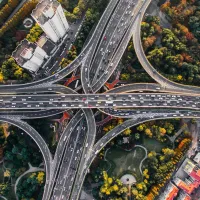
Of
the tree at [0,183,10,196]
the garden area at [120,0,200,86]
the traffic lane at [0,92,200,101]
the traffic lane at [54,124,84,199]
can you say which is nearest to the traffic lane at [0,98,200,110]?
the traffic lane at [0,92,200,101]

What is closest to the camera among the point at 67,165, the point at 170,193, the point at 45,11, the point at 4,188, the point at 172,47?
the point at 45,11

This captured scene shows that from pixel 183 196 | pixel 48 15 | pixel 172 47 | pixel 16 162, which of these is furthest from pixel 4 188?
pixel 172 47

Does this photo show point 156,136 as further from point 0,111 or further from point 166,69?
point 0,111

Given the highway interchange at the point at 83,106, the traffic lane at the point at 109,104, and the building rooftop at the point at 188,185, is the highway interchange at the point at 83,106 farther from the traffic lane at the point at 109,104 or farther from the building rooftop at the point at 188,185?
the building rooftop at the point at 188,185

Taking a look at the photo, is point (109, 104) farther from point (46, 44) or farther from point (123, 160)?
point (46, 44)

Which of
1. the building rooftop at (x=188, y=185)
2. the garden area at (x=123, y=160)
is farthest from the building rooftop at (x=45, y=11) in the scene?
the building rooftop at (x=188, y=185)

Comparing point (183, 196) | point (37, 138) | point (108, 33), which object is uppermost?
point (108, 33)
